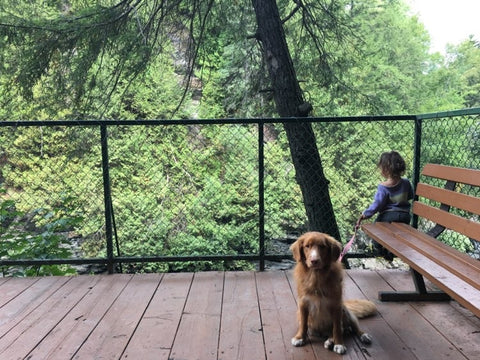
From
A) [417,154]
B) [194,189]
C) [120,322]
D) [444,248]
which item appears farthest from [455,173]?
[194,189]

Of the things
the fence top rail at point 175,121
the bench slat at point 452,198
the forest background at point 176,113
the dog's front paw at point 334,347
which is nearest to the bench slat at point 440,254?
the bench slat at point 452,198

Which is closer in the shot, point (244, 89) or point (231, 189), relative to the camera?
point (244, 89)

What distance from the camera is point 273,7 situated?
4738mm

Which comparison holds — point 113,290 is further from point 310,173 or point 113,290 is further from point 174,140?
point 174,140

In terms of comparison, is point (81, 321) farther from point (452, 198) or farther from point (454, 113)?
point (454, 113)

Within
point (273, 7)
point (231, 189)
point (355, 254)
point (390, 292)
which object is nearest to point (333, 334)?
point (390, 292)

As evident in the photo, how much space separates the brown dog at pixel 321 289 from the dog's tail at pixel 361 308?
244 mm

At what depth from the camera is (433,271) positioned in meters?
2.08

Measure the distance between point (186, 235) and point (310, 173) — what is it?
381cm

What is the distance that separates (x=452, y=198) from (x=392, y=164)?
532mm

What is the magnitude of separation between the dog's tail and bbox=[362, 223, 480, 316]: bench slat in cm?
42

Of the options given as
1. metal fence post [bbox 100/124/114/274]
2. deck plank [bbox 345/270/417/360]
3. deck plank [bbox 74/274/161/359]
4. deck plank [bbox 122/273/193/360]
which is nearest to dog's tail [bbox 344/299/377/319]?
deck plank [bbox 345/270/417/360]

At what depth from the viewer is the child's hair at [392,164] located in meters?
2.97

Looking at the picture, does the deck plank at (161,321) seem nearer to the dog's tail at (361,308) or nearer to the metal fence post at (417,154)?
the dog's tail at (361,308)
